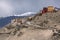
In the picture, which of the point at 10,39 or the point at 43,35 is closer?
the point at 43,35

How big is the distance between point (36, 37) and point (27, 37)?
1.31ft

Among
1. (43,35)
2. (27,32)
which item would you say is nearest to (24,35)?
(27,32)

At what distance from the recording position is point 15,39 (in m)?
8.82

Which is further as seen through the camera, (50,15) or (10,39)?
(50,15)

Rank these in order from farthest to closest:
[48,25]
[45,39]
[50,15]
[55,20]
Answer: [50,15], [55,20], [48,25], [45,39]

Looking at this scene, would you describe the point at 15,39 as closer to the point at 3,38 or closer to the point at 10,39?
the point at 10,39

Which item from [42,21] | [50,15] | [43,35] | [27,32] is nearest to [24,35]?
[27,32]

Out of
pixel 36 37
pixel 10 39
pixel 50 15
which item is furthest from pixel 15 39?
pixel 50 15

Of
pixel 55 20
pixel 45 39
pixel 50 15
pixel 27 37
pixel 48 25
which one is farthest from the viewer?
pixel 50 15

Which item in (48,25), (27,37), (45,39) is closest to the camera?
(45,39)

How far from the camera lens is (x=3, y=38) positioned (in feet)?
31.8

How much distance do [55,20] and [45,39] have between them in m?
1.90

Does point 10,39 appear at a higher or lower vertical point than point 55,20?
lower

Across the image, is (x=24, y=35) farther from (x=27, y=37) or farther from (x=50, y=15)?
(x=50, y=15)
